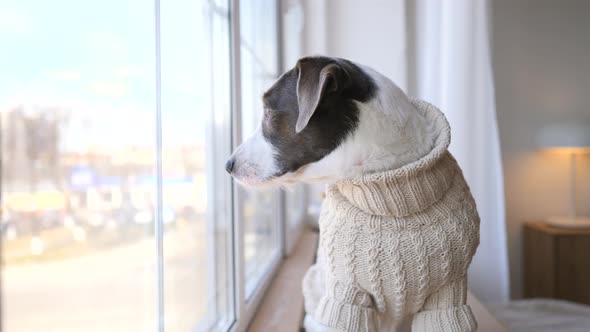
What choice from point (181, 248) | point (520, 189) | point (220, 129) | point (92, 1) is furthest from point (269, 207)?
point (520, 189)

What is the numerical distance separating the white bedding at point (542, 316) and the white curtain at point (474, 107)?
0.44 feet

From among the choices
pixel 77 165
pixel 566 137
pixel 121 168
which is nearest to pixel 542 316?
pixel 566 137

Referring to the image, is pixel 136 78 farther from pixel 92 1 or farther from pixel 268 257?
pixel 268 257

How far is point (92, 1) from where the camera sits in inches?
23.6

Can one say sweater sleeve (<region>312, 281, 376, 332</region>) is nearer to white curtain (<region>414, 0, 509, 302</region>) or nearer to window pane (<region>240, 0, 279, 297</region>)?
window pane (<region>240, 0, 279, 297</region>)

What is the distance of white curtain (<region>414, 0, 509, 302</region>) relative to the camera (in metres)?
1.94

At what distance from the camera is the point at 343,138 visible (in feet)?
2.80

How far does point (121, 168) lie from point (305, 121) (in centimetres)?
32

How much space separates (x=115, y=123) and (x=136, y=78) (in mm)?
102

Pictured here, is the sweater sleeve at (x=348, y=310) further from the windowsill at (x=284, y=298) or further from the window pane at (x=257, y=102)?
the window pane at (x=257, y=102)

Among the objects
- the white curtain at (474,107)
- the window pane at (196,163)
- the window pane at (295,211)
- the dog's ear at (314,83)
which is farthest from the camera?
the window pane at (295,211)

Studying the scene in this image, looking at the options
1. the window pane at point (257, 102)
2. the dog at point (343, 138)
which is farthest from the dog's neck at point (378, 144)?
the window pane at point (257, 102)

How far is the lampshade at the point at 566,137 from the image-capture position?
2691mm

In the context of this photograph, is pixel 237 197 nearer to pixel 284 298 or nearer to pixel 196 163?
pixel 196 163
